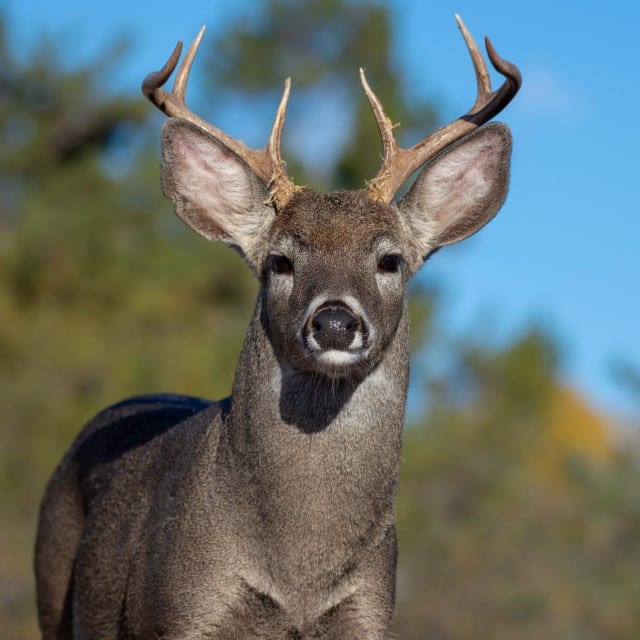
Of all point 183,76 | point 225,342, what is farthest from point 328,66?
point 183,76

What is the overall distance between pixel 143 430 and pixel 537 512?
84.5 ft

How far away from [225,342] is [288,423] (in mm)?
19601

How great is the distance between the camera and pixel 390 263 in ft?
23.7

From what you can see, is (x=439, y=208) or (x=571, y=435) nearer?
(x=439, y=208)

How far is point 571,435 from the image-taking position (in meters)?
69.4

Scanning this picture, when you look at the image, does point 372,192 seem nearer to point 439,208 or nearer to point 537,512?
point 439,208

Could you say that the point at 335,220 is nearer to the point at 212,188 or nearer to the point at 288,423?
the point at 212,188

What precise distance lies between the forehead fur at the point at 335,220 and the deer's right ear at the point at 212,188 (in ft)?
0.73

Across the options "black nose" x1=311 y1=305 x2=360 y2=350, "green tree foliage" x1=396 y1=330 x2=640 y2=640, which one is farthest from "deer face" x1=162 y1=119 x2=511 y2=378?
"green tree foliage" x1=396 y1=330 x2=640 y2=640

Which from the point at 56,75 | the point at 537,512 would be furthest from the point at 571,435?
the point at 56,75

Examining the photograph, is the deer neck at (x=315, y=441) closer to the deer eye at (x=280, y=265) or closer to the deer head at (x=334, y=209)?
the deer head at (x=334, y=209)

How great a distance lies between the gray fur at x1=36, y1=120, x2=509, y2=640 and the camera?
21.6ft

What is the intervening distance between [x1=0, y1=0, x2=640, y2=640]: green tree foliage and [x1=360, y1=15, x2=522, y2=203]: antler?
45.8ft

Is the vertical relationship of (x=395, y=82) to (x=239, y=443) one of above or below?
above
